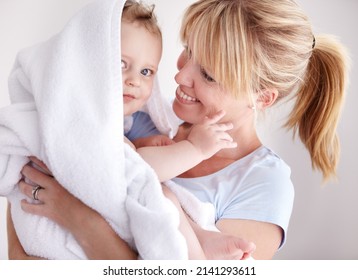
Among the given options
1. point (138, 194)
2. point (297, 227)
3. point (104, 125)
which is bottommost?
point (297, 227)

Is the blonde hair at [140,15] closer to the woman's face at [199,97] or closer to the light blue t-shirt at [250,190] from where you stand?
the woman's face at [199,97]

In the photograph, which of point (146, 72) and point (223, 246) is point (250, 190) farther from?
point (146, 72)

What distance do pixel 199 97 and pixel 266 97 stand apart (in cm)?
18

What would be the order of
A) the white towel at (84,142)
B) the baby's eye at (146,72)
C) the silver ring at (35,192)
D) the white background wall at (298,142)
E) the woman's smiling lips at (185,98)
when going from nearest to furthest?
the white towel at (84,142)
the silver ring at (35,192)
the baby's eye at (146,72)
the woman's smiling lips at (185,98)
the white background wall at (298,142)

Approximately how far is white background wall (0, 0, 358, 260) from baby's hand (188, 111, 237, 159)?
0.62m

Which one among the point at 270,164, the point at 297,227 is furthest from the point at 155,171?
the point at 297,227

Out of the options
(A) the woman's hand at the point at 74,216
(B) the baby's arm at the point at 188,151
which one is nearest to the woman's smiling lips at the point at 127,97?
(B) the baby's arm at the point at 188,151

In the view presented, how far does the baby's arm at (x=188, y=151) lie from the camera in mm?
1168

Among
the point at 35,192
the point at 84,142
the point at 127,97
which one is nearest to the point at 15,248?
the point at 35,192

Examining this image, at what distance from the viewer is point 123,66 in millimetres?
1218

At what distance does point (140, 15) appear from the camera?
1.23 meters

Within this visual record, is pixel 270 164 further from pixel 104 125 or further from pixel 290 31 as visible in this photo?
pixel 104 125

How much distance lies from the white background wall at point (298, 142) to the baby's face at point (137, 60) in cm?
62
